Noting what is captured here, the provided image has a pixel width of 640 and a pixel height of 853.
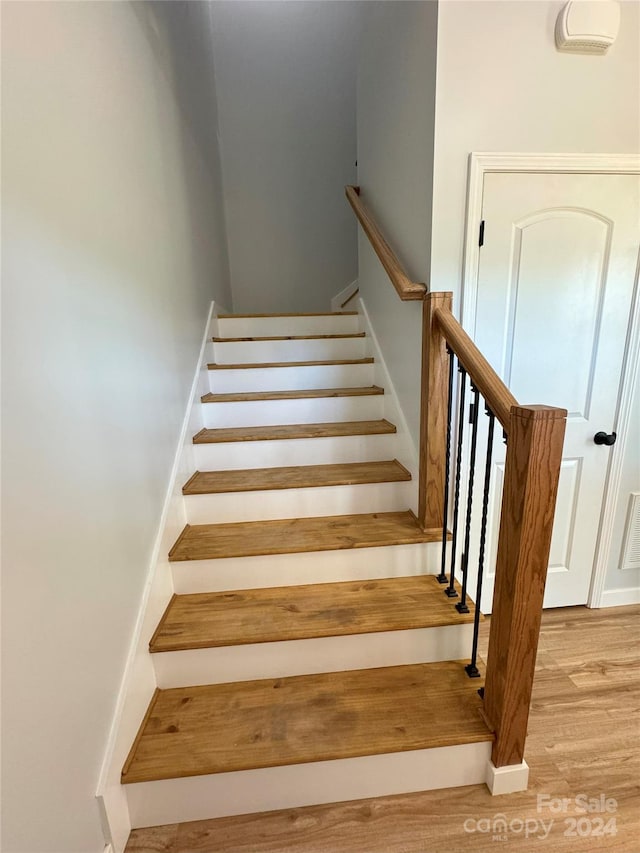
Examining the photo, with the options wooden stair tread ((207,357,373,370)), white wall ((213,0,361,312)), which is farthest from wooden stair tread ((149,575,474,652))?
white wall ((213,0,361,312))

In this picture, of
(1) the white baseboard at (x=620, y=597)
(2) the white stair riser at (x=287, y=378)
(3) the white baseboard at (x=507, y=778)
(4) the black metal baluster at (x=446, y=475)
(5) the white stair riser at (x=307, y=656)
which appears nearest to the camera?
(3) the white baseboard at (x=507, y=778)

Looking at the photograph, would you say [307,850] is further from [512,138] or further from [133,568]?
[512,138]

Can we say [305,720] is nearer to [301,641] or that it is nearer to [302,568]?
[301,641]

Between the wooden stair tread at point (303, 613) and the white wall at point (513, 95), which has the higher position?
the white wall at point (513, 95)

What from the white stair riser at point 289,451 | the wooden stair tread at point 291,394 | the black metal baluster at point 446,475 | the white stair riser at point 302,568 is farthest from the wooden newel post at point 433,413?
the wooden stair tread at point 291,394

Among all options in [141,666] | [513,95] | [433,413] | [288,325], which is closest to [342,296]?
[288,325]

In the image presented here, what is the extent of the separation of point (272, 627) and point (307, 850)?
0.56 m

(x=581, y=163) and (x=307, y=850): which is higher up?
(x=581, y=163)

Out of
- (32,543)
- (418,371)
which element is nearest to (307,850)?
(32,543)

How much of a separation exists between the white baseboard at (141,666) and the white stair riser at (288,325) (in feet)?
3.29

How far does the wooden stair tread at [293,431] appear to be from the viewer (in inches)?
79.6

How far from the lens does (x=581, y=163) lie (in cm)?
164

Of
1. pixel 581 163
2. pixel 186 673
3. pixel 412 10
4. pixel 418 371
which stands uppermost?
pixel 412 10

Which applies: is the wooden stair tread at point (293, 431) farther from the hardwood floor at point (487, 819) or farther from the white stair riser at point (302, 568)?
the hardwood floor at point (487, 819)
